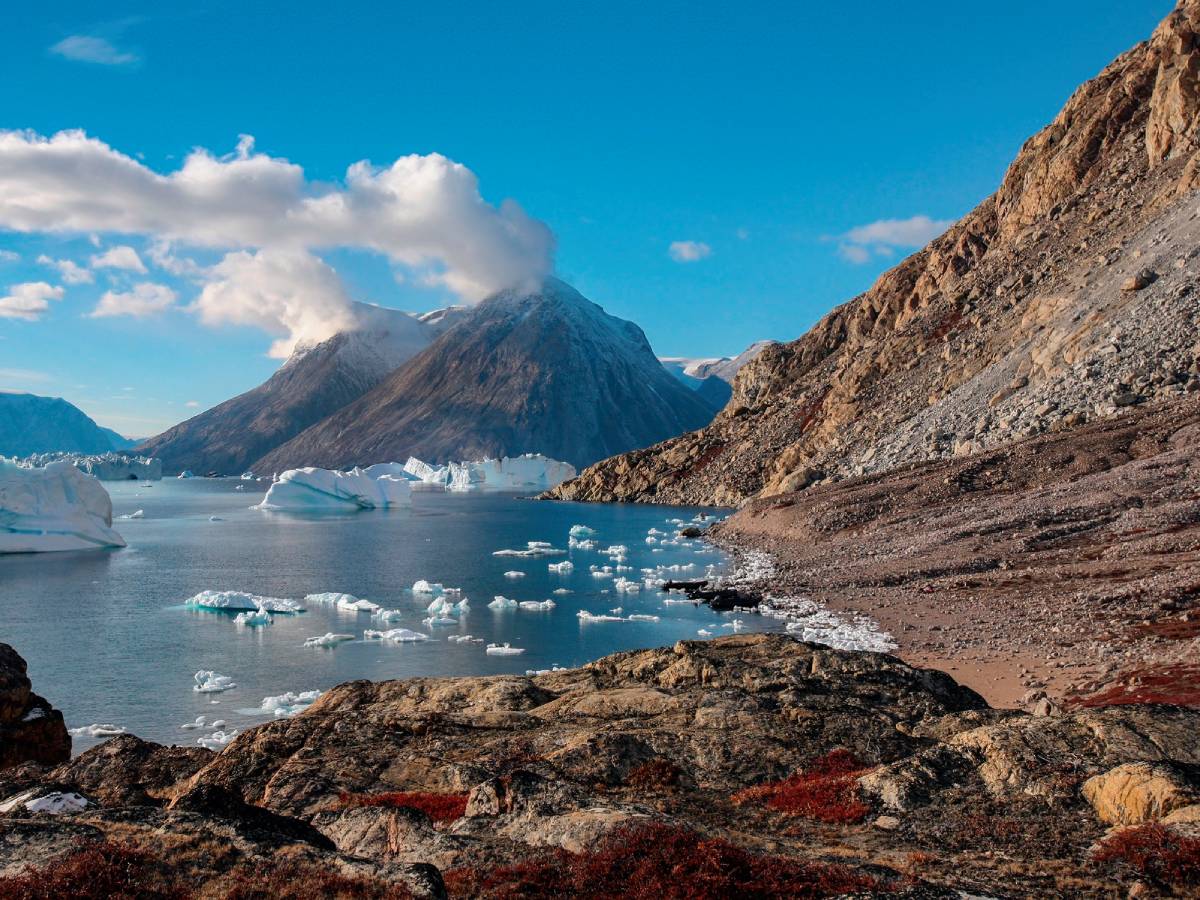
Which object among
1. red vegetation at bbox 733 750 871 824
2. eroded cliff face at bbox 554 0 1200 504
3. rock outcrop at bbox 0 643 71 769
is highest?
eroded cliff face at bbox 554 0 1200 504

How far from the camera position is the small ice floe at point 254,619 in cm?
4816

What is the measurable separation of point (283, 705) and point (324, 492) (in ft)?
400

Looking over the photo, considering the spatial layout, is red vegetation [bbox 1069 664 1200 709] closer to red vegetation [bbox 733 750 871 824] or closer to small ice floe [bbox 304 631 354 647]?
red vegetation [bbox 733 750 871 824]

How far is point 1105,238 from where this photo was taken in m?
97.2

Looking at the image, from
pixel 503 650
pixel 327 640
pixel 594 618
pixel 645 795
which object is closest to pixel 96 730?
pixel 327 640

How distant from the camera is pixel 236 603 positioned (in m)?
51.6

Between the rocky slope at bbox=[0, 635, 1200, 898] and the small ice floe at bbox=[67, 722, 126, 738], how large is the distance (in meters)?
16.1

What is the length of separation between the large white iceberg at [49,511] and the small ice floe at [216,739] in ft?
208

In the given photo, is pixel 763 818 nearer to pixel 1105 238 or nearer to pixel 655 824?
pixel 655 824

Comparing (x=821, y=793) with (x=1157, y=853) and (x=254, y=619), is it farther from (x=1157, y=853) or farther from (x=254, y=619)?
(x=254, y=619)

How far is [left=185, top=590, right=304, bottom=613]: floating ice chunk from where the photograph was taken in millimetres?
51312

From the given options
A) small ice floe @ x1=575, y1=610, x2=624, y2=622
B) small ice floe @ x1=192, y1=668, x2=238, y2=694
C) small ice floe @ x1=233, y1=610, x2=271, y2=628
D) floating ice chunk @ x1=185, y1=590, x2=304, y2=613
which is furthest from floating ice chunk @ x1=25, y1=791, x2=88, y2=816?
floating ice chunk @ x1=185, y1=590, x2=304, y2=613

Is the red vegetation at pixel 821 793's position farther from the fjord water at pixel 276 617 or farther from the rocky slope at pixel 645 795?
the fjord water at pixel 276 617

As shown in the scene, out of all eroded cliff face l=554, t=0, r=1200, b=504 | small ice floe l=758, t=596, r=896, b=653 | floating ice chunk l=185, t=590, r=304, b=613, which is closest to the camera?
small ice floe l=758, t=596, r=896, b=653
